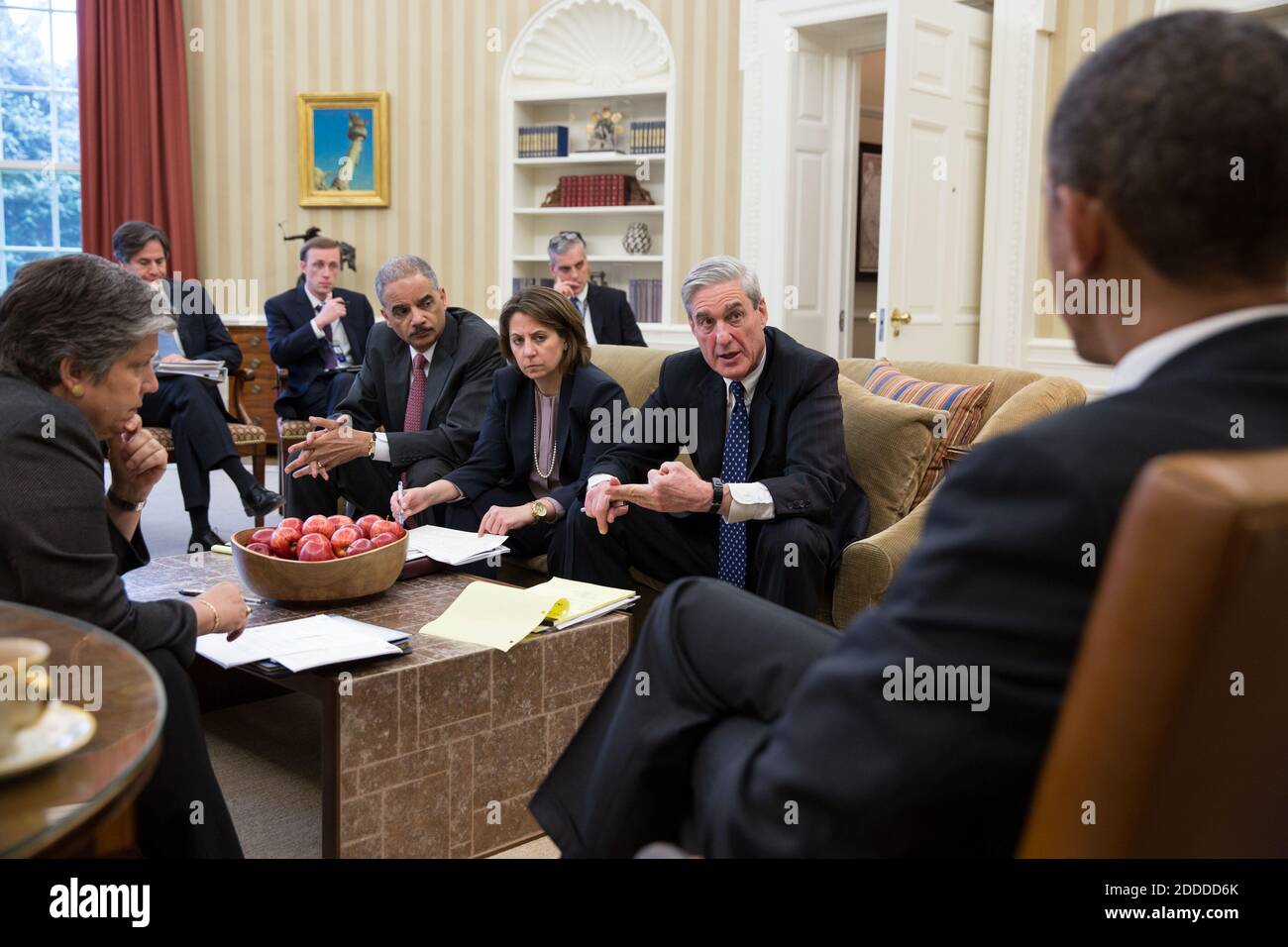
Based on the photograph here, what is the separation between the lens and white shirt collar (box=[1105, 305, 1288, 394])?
0.91 metres

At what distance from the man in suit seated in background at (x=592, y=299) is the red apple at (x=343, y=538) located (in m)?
3.16

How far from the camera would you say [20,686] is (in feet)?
3.41

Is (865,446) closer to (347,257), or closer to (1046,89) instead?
(1046,89)

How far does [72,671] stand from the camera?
1.20 meters

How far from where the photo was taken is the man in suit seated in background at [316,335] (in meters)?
5.62

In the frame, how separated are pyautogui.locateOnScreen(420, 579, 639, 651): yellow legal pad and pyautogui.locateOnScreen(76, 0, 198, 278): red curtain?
237 inches

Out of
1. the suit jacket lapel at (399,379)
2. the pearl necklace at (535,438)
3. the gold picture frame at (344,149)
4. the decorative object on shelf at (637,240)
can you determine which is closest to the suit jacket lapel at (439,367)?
the suit jacket lapel at (399,379)

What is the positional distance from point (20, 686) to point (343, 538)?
1.41 m

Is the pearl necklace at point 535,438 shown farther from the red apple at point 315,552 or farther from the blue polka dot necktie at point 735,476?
the red apple at point 315,552

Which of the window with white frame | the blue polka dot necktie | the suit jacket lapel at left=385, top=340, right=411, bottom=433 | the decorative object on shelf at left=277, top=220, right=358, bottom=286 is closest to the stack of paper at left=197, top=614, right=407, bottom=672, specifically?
the blue polka dot necktie

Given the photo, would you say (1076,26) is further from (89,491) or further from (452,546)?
(89,491)

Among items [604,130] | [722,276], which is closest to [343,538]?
[722,276]
